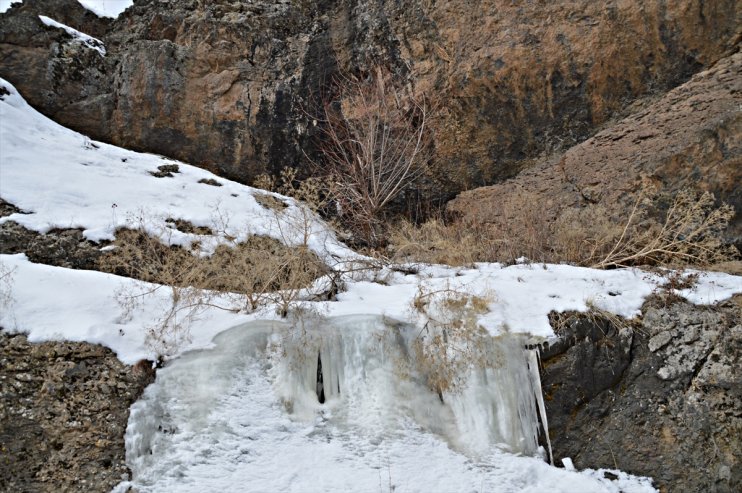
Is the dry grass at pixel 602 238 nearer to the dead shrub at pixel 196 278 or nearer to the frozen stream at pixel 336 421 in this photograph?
the dead shrub at pixel 196 278

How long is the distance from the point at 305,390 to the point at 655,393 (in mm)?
3343

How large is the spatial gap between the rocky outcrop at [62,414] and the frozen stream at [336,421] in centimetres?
21

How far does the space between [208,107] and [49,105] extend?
319cm

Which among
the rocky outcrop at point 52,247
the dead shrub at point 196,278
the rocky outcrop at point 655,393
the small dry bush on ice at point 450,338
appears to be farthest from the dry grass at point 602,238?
the rocky outcrop at point 52,247

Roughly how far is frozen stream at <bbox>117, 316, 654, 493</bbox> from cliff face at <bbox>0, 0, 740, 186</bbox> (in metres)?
5.25

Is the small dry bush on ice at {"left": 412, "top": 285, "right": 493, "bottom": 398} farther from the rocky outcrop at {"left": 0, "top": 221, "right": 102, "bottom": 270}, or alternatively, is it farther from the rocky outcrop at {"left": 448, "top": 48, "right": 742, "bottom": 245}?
the rocky outcrop at {"left": 0, "top": 221, "right": 102, "bottom": 270}

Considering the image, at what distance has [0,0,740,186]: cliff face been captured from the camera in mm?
8742

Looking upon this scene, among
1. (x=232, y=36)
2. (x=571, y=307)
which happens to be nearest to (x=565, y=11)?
(x=571, y=307)

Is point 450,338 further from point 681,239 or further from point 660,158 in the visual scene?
point 660,158

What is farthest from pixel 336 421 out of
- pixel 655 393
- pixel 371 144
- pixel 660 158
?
pixel 371 144

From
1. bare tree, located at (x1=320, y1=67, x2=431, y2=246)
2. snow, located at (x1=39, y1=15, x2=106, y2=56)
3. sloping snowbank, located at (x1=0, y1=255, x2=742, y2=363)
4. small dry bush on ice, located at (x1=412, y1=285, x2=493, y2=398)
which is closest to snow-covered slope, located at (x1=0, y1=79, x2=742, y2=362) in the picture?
sloping snowbank, located at (x1=0, y1=255, x2=742, y2=363)

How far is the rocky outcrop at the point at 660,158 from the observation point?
7.12 m

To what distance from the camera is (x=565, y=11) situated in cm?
906

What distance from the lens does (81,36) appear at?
476 inches
